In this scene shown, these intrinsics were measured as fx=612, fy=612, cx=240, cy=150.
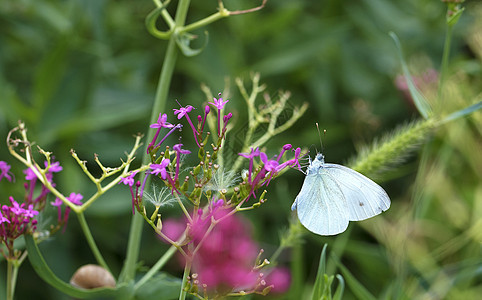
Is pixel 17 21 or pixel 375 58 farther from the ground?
pixel 17 21

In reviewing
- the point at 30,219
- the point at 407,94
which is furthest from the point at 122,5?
the point at 30,219

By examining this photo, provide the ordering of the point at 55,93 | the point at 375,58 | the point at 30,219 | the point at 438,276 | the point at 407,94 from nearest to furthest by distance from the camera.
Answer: the point at 30,219 < the point at 438,276 < the point at 407,94 < the point at 55,93 < the point at 375,58

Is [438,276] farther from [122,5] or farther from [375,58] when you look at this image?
[122,5]

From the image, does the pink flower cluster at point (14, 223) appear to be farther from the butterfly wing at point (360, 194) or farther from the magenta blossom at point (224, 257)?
the butterfly wing at point (360, 194)

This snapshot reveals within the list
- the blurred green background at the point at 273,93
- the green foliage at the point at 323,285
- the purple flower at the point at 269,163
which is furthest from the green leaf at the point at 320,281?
the blurred green background at the point at 273,93

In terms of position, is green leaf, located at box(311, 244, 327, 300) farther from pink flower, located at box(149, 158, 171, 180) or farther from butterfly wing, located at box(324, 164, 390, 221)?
pink flower, located at box(149, 158, 171, 180)

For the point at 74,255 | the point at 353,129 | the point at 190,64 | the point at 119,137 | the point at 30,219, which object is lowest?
the point at 74,255

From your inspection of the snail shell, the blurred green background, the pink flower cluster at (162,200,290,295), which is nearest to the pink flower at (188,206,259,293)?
the pink flower cluster at (162,200,290,295)
